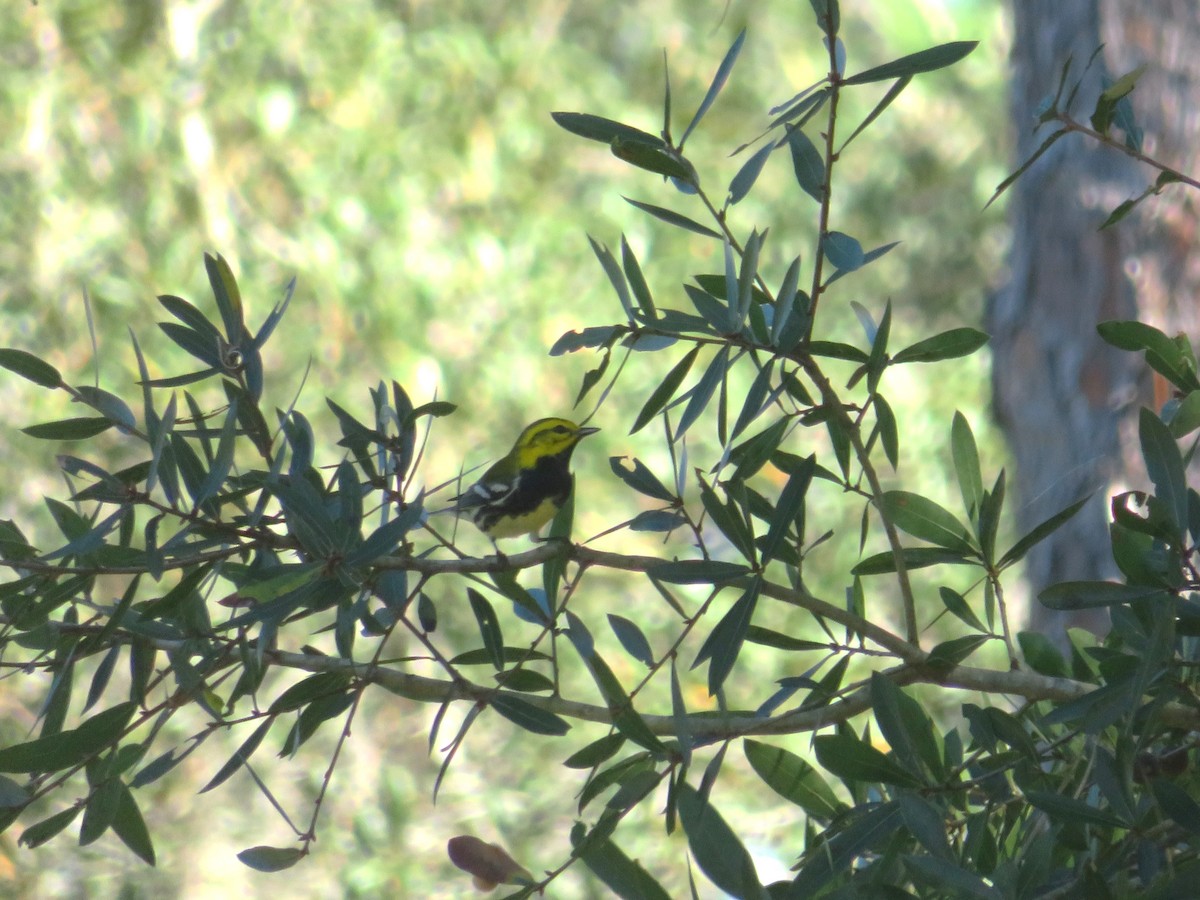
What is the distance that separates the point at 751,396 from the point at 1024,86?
3.54 m

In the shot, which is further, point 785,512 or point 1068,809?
point 785,512

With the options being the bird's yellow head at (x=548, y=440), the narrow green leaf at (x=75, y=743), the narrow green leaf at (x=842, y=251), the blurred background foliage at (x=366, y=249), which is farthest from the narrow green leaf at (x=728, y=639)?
the blurred background foliage at (x=366, y=249)

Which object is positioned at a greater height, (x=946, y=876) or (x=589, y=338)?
(x=589, y=338)

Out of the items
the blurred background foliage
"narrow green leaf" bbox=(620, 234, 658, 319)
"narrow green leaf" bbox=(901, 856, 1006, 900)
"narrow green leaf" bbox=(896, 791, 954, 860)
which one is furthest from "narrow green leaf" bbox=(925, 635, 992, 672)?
the blurred background foliage

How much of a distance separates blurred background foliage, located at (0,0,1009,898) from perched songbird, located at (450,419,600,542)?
7.40 ft

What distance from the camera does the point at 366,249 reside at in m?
7.19

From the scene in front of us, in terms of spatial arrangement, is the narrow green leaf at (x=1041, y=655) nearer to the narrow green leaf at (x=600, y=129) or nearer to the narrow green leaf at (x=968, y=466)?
the narrow green leaf at (x=968, y=466)

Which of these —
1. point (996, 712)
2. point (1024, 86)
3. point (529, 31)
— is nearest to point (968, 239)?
point (529, 31)

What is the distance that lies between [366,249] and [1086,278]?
4204mm

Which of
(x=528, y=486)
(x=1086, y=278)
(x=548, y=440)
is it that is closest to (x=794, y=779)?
(x=528, y=486)

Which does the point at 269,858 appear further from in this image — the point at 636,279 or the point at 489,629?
the point at 636,279

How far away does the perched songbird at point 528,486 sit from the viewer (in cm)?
348

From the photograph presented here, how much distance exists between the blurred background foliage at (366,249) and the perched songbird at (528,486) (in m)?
2.25

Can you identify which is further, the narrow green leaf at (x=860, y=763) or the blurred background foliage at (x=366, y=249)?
the blurred background foliage at (x=366, y=249)
